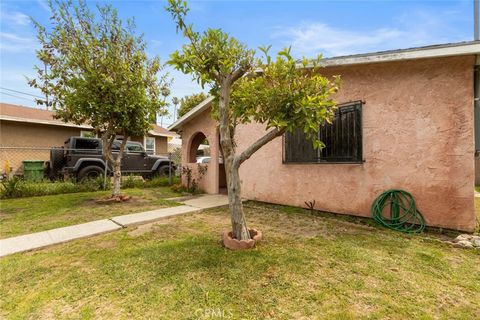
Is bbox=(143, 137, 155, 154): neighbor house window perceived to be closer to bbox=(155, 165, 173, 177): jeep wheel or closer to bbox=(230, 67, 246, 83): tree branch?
bbox=(155, 165, 173, 177): jeep wheel

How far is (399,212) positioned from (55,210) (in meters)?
7.78

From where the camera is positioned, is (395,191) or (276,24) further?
(276,24)

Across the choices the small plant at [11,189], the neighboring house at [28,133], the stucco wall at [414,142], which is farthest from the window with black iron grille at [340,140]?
the small plant at [11,189]

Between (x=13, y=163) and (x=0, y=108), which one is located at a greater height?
(x=0, y=108)

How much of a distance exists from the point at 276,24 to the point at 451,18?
4.85 m

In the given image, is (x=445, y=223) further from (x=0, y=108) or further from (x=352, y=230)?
(x=0, y=108)

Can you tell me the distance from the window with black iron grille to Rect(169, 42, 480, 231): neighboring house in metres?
0.02

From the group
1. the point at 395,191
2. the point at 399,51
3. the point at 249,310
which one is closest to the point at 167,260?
the point at 249,310

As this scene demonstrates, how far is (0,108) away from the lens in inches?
481

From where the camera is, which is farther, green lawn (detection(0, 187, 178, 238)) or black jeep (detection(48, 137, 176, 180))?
black jeep (detection(48, 137, 176, 180))

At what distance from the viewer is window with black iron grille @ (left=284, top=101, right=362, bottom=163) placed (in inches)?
198

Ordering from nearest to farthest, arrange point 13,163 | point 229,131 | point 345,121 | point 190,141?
1. point 229,131
2. point 345,121
3. point 190,141
4. point 13,163

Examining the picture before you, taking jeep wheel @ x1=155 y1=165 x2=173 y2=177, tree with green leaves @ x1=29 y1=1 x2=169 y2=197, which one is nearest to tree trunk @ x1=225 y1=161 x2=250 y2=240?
tree with green leaves @ x1=29 y1=1 x2=169 y2=197

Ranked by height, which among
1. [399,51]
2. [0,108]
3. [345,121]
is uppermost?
[0,108]
